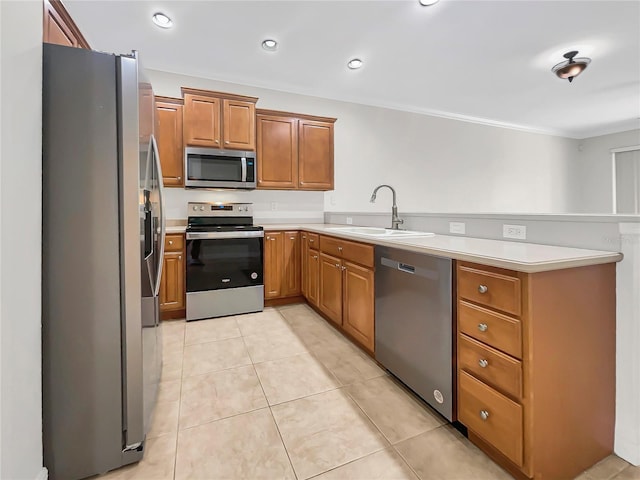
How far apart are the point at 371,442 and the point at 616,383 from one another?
108 cm

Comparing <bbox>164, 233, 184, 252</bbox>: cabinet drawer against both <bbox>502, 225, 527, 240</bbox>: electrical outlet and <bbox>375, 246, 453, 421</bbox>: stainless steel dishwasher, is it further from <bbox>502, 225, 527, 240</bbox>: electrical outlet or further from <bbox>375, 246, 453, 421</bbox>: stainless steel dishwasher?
<bbox>502, 225, 527, 240</bbox>: electrical outlet

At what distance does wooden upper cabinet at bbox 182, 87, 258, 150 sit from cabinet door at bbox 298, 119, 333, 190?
0.61m

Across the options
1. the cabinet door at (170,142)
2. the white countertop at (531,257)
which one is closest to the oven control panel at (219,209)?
the cabinet door at (170,142)

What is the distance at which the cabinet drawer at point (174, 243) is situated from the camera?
2.81m

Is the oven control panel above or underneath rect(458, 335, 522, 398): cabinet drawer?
above

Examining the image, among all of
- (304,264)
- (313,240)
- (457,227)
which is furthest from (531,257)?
(304,264)

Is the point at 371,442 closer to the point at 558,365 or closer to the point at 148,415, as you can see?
the point at 558,365

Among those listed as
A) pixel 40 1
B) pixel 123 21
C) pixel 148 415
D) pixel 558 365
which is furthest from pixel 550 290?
pixel 123 21

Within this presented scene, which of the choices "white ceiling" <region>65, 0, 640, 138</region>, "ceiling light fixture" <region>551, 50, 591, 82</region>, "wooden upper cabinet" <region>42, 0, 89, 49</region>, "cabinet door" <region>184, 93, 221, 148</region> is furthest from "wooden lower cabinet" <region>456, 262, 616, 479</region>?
"ceiling light fixture" <region>551, 50, 591, 82</region>

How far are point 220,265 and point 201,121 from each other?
1492 millimetres

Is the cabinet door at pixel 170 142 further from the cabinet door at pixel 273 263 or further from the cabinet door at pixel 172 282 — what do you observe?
the cabinet door at pixel 273 263

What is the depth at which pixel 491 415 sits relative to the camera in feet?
3.83

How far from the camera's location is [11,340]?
0.89 metres

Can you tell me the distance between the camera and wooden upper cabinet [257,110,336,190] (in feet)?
11.1
